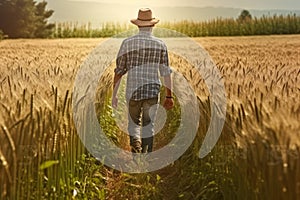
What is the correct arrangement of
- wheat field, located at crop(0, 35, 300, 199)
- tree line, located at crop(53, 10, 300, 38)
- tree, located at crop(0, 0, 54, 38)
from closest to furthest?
wheat field, located at crop(0, 35, 300, 199) < tree line, located at crop(53, 10, 300, 38) < tree, located at crop(0, 0, 54, 38)

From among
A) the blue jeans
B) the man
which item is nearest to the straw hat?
the man

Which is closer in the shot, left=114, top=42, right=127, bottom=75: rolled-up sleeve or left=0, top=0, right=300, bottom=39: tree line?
left=114, top=42, right=127, bottom=75: rolled-up sleeve

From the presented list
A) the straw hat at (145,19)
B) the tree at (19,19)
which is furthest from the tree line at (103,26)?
the straw hat at (145,19)

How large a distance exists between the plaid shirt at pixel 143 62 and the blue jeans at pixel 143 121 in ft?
0.35

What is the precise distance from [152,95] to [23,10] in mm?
41004

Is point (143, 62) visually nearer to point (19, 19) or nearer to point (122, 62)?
point (122, 62)

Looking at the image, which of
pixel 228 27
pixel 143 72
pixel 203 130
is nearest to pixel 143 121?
pixel 143 72

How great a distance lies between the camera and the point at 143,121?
6102 millimetres

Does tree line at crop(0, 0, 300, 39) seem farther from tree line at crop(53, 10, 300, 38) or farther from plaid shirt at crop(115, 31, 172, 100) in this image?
plaid shirt at crop(115, 31, 172, 100)

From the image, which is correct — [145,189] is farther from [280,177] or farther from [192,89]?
[280,177]

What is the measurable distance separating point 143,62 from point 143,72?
0.11 meters

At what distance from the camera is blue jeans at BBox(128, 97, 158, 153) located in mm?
6043

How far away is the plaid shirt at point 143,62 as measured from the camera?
5922 millimetres

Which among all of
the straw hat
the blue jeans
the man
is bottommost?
the blue jeans
